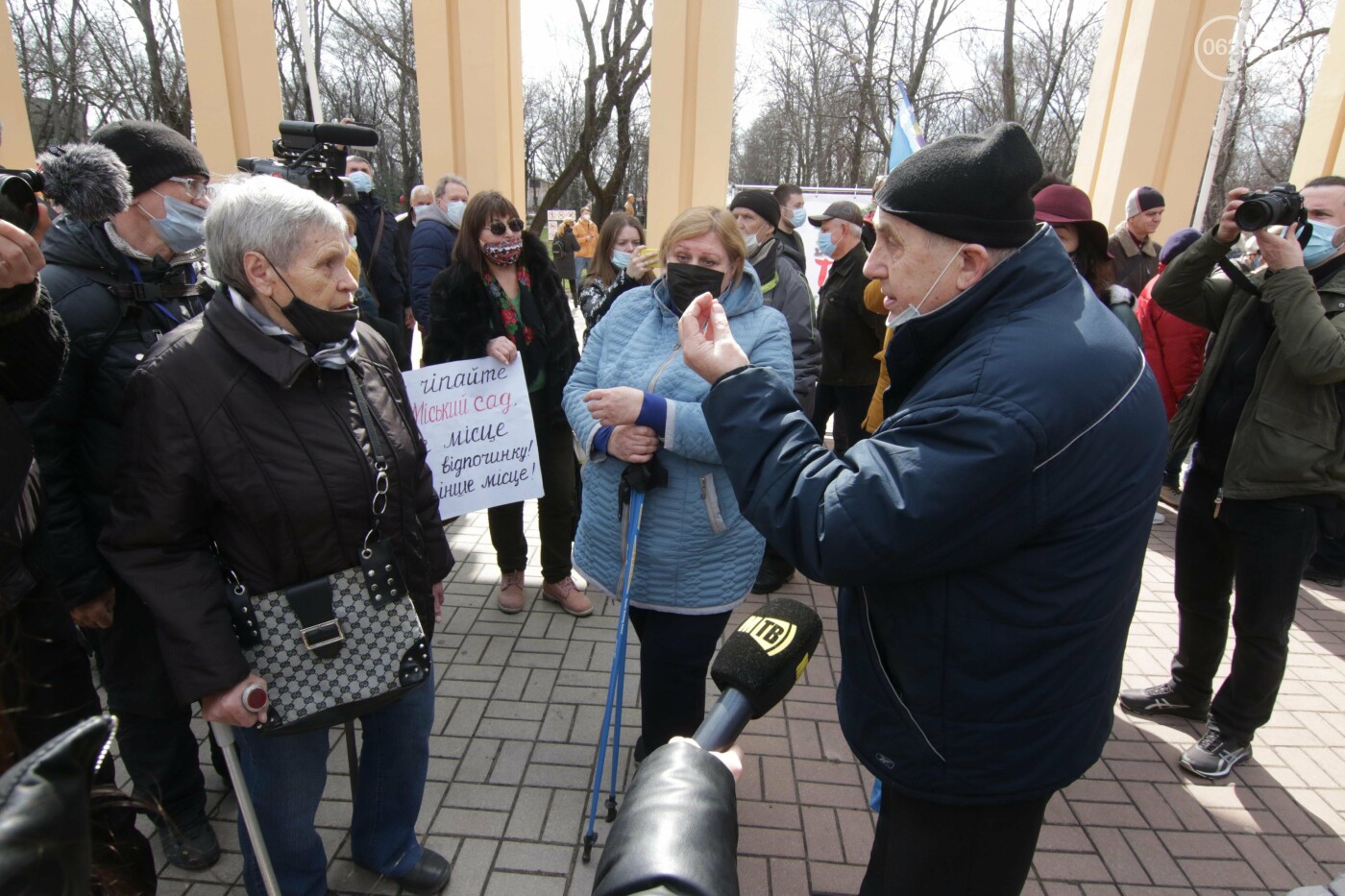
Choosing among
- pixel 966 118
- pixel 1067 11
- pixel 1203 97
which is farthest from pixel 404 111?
pixel 1203 97

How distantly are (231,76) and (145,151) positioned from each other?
338 inches

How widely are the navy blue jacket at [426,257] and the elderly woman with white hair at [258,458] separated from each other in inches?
127

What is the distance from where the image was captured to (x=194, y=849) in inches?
93.0

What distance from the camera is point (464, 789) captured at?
2744 millimetres

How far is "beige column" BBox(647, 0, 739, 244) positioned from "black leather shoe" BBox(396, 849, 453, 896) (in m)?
7.07

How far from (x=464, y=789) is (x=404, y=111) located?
30512 mm

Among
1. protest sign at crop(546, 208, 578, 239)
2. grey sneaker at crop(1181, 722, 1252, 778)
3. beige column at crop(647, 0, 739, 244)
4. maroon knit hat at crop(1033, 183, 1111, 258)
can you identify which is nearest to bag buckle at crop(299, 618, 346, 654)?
maroon knit hat at crop(1033, 183, 1111, 258)

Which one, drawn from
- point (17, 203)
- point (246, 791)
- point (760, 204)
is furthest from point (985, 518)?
point (760, 204)

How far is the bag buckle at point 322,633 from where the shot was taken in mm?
1795

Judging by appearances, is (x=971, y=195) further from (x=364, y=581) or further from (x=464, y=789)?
(x=464, y=789)

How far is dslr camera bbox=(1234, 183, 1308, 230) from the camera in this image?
7.97 feet

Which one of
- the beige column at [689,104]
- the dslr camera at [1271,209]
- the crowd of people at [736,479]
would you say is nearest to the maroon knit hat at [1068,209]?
the crowd of people at [736,479]

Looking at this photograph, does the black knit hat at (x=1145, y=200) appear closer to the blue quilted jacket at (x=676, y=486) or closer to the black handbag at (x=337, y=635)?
the blue quilted jacket at (x=676, y=486)

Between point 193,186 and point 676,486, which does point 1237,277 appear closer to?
point 676,486
